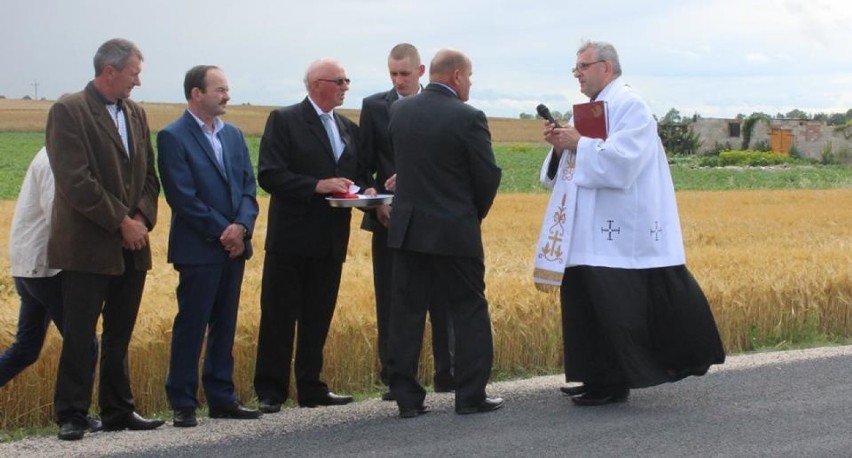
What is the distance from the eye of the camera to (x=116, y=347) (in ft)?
24.3

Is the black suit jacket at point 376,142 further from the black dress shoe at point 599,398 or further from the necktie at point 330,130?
the black dress shoe at point 599,398

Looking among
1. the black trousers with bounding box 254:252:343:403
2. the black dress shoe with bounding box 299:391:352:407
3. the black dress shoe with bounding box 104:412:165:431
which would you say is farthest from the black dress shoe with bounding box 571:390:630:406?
the black dress shoe with bounding box 104:412:165:431

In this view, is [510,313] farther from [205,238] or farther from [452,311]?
[205,238]

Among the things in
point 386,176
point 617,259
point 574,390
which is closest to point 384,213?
point 386,176

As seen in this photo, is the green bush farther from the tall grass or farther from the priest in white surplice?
the priest in white surplice

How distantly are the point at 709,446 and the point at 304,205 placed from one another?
301 cm

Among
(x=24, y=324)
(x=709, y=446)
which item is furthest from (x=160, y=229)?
(x=709, y=446)

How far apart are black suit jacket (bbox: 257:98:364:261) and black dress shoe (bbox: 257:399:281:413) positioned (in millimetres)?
940

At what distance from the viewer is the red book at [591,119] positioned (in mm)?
7930

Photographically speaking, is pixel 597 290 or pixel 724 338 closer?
pixel 597 290

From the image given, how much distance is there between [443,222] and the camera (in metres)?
7.64

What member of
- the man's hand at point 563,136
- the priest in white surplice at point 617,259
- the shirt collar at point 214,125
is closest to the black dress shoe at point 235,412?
the shirt collar at point 214,125

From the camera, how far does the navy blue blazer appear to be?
751 cm

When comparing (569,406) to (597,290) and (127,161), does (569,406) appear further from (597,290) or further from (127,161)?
(127,161)
